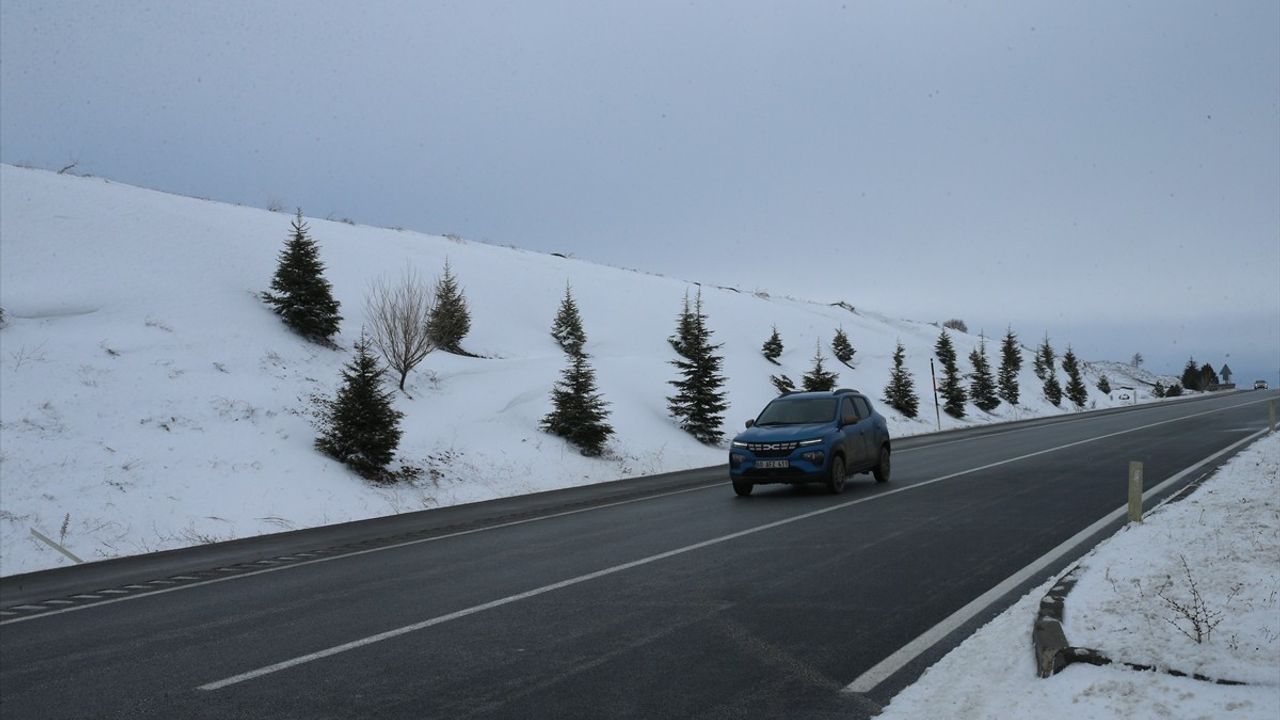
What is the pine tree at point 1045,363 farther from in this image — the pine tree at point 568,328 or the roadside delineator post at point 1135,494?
the roadside delineator post at point 1135,494

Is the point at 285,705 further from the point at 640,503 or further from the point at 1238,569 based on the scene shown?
the point at 640,503

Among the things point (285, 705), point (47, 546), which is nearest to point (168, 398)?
point (47, 546)

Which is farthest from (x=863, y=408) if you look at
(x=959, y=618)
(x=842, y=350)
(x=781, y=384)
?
(x=842, y=350)

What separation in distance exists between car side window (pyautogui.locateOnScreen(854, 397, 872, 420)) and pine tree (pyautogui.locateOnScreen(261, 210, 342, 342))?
17146mm

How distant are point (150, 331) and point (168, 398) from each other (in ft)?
14.6

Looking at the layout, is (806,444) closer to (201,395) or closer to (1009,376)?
(201,395)

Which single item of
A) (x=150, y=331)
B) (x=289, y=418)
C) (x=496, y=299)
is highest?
(x=496, y=299)

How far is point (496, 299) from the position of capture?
44375mm

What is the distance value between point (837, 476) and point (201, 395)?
14432 millimetres

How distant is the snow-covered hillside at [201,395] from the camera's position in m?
13.5

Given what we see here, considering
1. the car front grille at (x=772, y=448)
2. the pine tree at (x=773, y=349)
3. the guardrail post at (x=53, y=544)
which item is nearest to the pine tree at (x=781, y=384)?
the pine tree at (x=773, y=349)

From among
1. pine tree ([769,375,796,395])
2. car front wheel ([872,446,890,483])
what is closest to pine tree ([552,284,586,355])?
pine tree ([769,375,796,395])

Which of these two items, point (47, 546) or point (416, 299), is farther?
point (416, 299)

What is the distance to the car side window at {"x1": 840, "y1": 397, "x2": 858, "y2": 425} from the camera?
1433cm
